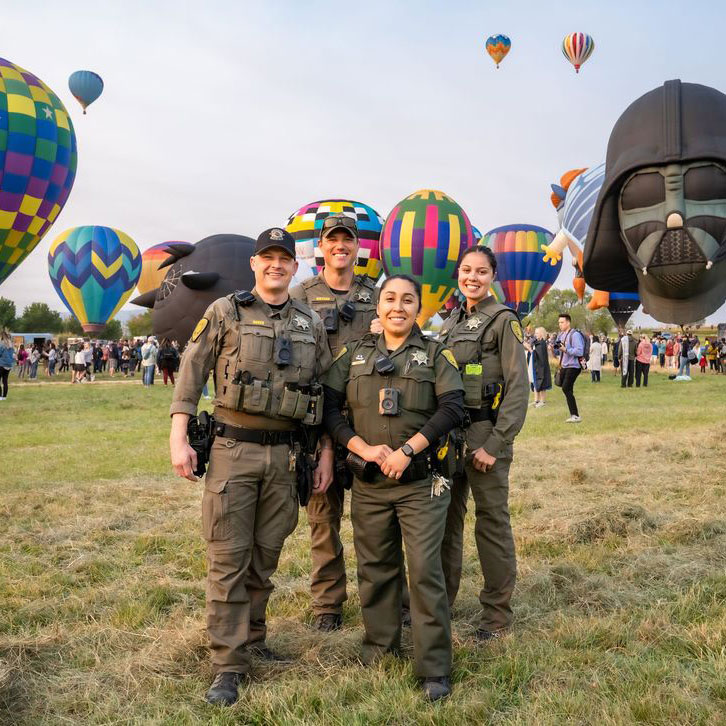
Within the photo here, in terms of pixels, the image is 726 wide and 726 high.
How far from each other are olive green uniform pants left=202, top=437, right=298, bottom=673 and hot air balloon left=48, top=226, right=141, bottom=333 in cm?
3758

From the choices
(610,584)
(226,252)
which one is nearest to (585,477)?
(610,584)

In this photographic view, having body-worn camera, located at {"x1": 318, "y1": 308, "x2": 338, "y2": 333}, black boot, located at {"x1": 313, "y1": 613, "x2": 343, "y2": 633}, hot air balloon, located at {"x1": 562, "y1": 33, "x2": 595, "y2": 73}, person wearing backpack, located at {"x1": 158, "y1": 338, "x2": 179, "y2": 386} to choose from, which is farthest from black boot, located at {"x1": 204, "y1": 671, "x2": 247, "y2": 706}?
hot air balloon, located at {"x1": 562, "y1": 33, "x2": 595, "y2": 73}

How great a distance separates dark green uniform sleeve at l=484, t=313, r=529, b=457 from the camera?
11.9 ft

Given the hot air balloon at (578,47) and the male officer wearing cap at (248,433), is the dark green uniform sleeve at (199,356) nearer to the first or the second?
the male officer wearing cap at (248,433)

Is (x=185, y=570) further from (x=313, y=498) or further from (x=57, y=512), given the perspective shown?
(x=57, y=512)

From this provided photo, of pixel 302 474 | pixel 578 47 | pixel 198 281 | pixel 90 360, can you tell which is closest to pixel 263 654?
pixel 302 474

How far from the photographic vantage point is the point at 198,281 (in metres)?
20.5

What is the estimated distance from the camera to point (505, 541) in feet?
12.4

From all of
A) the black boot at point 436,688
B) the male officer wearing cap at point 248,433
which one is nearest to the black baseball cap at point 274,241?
the male officer wearing cap at point 248,433

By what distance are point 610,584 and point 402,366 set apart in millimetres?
2166

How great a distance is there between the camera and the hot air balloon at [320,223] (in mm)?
22156

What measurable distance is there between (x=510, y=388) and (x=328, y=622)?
5.23 ft

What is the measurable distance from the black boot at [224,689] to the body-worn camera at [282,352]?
1.36 meters

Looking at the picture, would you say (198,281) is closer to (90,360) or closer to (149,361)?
(149,361)
